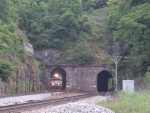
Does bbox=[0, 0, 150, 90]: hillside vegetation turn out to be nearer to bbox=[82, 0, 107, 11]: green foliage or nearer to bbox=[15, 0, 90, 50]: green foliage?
bbox=[15, 0, 90, 50]: green foliage

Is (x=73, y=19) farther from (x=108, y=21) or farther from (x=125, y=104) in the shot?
(x=125, y=104)

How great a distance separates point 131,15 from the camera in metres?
33.0

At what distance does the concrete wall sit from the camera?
174 ft

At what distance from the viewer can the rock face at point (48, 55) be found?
55.2 meters

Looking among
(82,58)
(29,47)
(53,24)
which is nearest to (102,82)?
(82,58)

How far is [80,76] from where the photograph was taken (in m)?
53.3

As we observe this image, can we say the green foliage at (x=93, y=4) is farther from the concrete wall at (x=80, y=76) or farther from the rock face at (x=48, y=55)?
the concrete wall at (x=80, y=76)

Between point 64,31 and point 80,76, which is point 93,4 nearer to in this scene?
point 64,31

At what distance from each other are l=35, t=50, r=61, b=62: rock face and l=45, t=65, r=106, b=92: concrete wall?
81.3 inches

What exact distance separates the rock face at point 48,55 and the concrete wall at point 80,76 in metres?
2.06

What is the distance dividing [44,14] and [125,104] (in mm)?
48578

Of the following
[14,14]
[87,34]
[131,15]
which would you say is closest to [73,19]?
[87,34]

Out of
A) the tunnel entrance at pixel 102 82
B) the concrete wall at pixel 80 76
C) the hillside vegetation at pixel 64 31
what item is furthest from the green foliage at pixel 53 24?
the tunnel entrance at pixel 102 82

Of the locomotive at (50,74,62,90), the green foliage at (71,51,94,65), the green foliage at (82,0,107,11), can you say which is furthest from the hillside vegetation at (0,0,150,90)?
the green foliage at (82,0,107,11)
